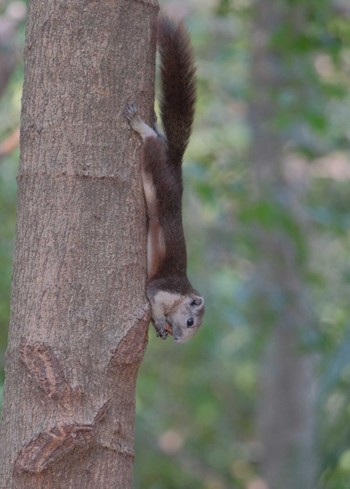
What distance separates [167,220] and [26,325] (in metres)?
0.57

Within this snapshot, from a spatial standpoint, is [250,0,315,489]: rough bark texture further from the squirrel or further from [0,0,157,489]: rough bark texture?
[0,0,157,489]: rough bark texture

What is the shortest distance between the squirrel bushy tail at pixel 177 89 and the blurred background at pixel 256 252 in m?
1.23

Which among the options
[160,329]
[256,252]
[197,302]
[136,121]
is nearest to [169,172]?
[136,121]

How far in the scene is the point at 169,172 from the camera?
7.77ft

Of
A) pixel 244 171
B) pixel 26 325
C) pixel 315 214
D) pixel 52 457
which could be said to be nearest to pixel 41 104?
pixel 26 325

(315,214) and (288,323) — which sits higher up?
(315,214)

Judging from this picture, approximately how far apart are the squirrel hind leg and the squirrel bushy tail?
1.11 feet

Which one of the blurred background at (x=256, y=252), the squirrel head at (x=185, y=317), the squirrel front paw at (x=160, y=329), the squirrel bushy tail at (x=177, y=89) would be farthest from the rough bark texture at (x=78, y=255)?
the blurred background at (x=256, y=252)

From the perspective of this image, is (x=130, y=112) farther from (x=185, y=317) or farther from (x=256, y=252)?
(x=256, y=252)

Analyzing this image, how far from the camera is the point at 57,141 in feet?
6.28

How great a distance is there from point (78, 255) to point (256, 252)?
4.95 meters

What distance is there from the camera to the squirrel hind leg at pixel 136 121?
1.96 m

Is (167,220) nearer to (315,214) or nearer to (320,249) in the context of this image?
(315,214)

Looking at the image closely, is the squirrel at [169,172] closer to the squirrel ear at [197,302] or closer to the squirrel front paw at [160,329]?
the squirrel front paw at [160,329]
